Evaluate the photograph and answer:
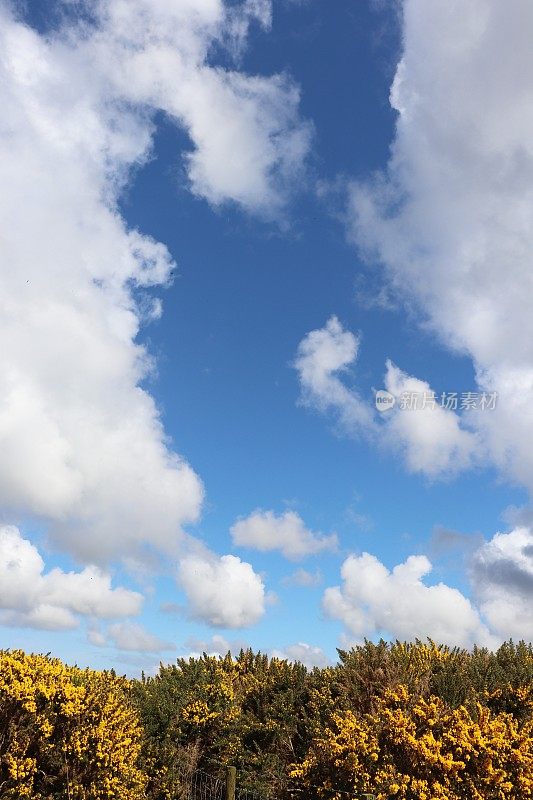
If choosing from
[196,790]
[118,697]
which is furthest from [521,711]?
[118,697]

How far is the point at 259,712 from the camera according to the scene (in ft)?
60.0

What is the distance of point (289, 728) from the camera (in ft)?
56.7

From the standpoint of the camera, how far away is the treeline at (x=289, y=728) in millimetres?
12258

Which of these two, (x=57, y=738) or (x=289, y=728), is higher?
(x=289, y=728)

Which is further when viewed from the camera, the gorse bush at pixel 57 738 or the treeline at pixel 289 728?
the treeline at pixel 289 728

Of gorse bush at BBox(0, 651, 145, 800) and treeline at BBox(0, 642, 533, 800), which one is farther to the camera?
treeline at BBox(0, 642, 533, 800)

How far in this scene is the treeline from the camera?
483 inches

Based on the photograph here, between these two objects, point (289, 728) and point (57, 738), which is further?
point (289, 728)

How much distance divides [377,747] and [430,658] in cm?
675

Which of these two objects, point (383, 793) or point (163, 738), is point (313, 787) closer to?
point (383, 793)

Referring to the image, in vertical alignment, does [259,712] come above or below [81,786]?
above

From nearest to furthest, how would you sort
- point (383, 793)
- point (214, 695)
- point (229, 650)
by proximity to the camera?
point (383, 793), point (214, 695), point (229, 650)

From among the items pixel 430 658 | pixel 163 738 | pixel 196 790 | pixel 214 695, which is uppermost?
pixel 430 658

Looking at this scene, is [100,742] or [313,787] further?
[313,787]
